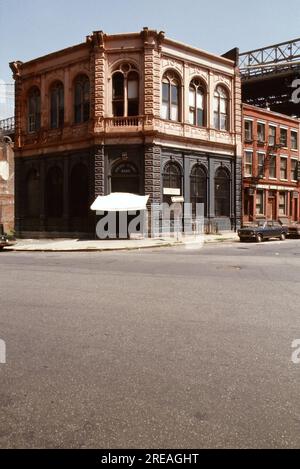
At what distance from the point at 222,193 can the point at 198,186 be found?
2577 millimetres

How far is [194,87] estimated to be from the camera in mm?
28969

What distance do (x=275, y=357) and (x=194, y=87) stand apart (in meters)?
27.2

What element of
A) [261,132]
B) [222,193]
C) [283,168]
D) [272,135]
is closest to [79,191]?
[222,193]

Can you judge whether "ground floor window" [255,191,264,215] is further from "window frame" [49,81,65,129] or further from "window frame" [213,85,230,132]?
"window frame" [49,81,65,129]

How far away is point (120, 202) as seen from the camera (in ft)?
82.7

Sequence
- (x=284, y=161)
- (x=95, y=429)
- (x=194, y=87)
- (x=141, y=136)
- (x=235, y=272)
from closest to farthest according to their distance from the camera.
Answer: (x=95, y=429) → (x=235, y=272) → (x=141, y=136) → (x=194, y=87) → (x=284, y=161)

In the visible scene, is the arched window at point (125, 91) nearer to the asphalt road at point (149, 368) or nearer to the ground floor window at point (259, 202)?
the ground floor window at point (259, 202)

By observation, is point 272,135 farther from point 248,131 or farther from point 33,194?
point 33,194

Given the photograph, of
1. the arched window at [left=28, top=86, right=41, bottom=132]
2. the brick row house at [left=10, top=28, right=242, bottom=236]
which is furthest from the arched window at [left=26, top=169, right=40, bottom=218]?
the arched window at [left=28, top=86, right=41, bottom=132]

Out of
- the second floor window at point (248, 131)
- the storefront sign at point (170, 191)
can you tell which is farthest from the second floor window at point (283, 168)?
the storefront sign at point (170, 191)

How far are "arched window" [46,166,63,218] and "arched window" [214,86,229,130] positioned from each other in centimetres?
1246

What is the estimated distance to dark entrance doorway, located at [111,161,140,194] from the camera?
26750 millimetres

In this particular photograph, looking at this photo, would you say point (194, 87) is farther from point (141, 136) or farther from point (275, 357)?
point (275, 357)
